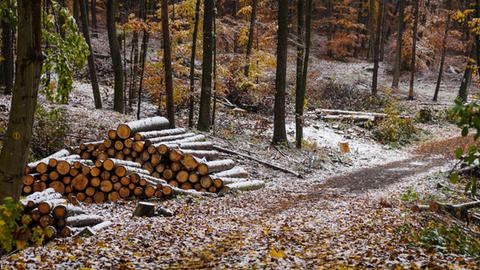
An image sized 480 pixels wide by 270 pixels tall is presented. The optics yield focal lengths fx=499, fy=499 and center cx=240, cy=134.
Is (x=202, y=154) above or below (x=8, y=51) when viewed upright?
below

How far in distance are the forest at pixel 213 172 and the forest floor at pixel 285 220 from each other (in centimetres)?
4

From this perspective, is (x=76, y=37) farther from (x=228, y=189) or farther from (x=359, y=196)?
(x=359, y=196)

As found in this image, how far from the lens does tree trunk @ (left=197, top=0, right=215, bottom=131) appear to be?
63.7 ft

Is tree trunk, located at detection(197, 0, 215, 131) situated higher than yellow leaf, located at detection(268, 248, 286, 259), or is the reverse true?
tree trunk, located at detection(197, 0, 215, 131)

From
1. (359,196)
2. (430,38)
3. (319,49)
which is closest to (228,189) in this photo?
(359,196)

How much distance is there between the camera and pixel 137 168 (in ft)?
42.0

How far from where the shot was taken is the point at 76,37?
26.7ft

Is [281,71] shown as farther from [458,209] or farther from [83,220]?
[83,220]

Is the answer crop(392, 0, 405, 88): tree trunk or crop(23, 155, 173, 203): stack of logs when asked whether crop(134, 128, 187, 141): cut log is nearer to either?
crop(23, 155, 173, 203): stack of logs

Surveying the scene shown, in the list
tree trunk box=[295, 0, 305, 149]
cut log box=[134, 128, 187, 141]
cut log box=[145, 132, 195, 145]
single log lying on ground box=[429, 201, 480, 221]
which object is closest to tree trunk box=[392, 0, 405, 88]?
tree trunk box=[295, 0, 305, 149]

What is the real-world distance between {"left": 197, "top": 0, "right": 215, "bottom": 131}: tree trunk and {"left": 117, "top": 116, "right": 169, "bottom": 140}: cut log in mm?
4265

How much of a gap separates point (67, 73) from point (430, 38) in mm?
35445

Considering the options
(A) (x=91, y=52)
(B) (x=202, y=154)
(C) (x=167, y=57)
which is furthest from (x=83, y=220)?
(A) (x=91, y=52)

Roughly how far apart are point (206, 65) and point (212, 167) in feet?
23.0
